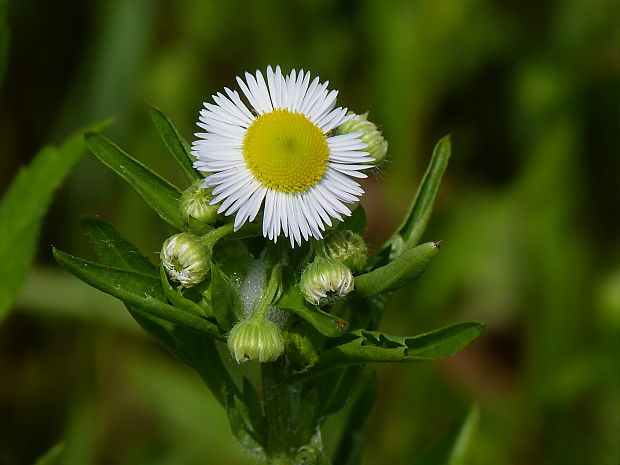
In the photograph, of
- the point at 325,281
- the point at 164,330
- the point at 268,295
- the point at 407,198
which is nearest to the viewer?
the point at 325,281

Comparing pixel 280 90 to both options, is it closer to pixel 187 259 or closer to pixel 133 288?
pixel 187 259

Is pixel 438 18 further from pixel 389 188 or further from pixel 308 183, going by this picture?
pixel 308 183

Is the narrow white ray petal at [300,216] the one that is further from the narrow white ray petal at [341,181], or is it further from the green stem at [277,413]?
the green stem at [277,413]

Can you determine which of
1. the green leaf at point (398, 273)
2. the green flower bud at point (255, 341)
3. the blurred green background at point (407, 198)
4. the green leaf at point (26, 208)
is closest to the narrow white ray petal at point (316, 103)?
the green leaf at point (398, 273)

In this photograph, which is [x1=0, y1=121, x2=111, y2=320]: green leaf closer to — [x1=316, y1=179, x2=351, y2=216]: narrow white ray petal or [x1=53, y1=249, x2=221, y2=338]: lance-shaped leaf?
[x1=53, y1=249, x2=221, y2=338]: lance-shaped leaf

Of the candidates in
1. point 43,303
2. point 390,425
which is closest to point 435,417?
point 390,425

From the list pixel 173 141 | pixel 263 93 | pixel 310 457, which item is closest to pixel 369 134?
pixel 263 93

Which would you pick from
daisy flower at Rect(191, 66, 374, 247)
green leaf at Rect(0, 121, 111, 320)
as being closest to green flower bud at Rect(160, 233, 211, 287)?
daisy flower at Rect(191, 66, 374, 247)
